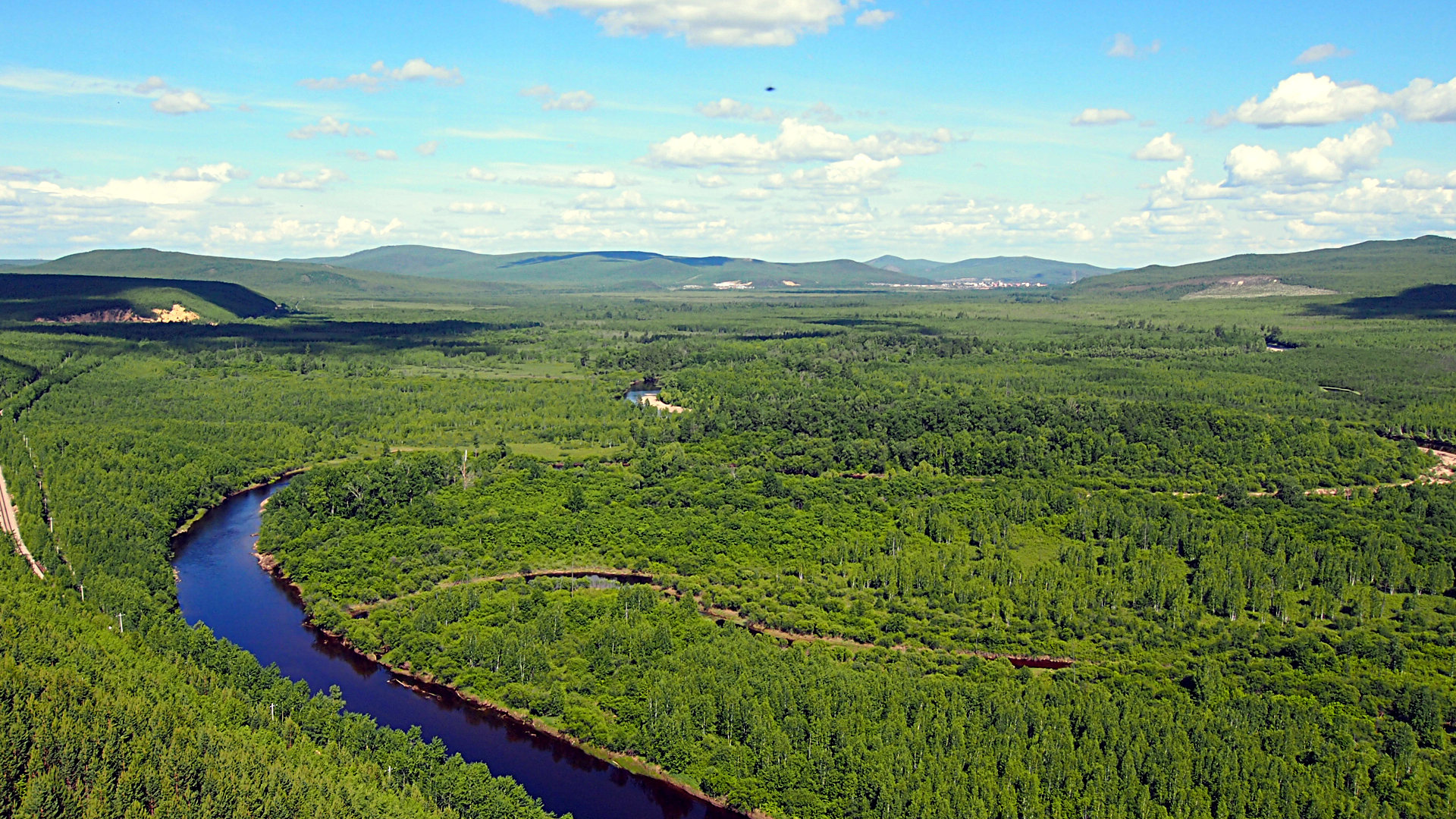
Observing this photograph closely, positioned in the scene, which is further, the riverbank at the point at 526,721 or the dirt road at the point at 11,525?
the dirt road at the point at 11,525

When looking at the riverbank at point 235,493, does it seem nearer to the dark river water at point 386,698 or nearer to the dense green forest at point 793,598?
the dense green forest at point 793,598

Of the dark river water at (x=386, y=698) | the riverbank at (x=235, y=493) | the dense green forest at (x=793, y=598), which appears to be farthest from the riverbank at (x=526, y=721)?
the riverbank at (x=235, y=493)

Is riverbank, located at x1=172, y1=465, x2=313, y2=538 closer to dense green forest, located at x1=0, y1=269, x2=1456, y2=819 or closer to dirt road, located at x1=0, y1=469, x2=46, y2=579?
dense green forest, located at x1=0, y1=269, x2=1456, y2=819

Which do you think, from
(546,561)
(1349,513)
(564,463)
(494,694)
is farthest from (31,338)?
(1349,513)

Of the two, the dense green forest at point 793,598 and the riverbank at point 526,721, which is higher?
the dense green forest at point 793,598

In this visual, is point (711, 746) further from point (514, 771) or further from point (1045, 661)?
point (1045, 661)

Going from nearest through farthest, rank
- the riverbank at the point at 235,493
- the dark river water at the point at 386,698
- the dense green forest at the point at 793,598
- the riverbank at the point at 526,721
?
1. the dense green forest at the point at 793,598
2. the dark river water at the point at 386,698
3. the riverbank at the point at 526,721
4. the riverbank at the point at 235,493
